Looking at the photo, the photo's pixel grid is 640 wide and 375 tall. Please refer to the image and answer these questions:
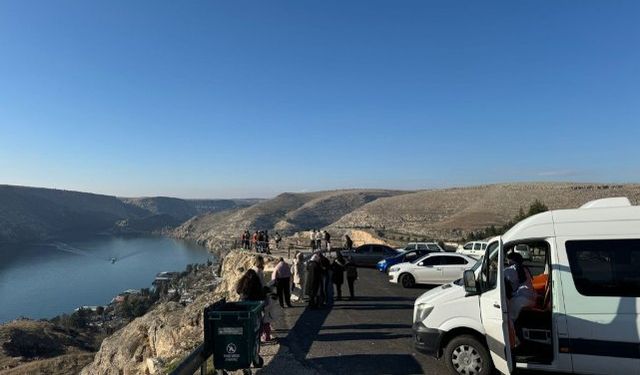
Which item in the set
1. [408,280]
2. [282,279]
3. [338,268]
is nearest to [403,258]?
[408,280]

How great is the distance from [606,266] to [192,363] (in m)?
5.85

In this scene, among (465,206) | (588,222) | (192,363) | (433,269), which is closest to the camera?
(588,222)

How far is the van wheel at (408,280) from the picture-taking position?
19.0 m

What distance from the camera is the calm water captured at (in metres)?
95.4

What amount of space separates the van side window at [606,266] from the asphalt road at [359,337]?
3.01m

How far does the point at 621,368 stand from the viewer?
595 centimetres

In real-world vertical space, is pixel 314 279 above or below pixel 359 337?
above

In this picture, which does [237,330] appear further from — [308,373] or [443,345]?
[443,345]

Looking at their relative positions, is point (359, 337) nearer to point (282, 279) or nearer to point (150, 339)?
point (282, 279)

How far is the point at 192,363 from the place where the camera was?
6699 millimetres

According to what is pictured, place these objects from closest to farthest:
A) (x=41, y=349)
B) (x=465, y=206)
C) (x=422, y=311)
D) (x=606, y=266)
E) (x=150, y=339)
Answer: (x=606, y=266) < (x=422, y=311) < (x=150, y=339) < (x=41, y=349) < (x=465, y=206)

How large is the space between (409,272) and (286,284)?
21.3 feet

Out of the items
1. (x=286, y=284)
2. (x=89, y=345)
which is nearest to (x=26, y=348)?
(x=89, y=345)

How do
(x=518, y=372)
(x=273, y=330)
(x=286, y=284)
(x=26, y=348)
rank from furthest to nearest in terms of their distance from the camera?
(x=26, y=348) < (x=286, y=284) < (x=273, y=330) < (x=518, y=372)
